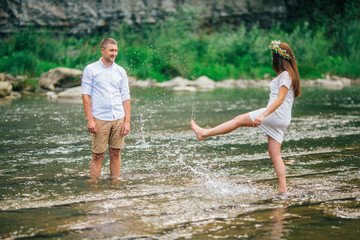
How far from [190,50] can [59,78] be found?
945cm

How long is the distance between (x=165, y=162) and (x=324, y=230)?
3.77 metres

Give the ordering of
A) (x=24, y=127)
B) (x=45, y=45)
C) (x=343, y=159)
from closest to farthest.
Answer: (x=343, y=159) → (x=24, y=127) → (x=45, y=45)

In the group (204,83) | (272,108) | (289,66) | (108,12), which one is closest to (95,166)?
(272,108)

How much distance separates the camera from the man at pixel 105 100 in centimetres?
656

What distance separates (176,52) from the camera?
86.9ft

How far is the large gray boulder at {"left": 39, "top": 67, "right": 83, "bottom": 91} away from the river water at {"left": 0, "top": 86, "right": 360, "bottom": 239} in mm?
8876

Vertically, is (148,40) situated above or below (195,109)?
above

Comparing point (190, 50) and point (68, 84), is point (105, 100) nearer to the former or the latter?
point (68, 84)

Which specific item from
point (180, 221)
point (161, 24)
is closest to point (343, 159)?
point (180, 221)

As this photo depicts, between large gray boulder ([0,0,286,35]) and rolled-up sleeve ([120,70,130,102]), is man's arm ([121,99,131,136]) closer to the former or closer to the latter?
rolled-up sleeve ([120,70,130,102])

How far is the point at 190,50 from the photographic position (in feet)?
94.8

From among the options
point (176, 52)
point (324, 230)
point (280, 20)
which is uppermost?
point (280, 20)

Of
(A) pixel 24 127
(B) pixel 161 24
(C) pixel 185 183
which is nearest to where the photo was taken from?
(C) pixel 185 183

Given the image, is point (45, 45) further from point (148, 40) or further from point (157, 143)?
point (157, 143)
